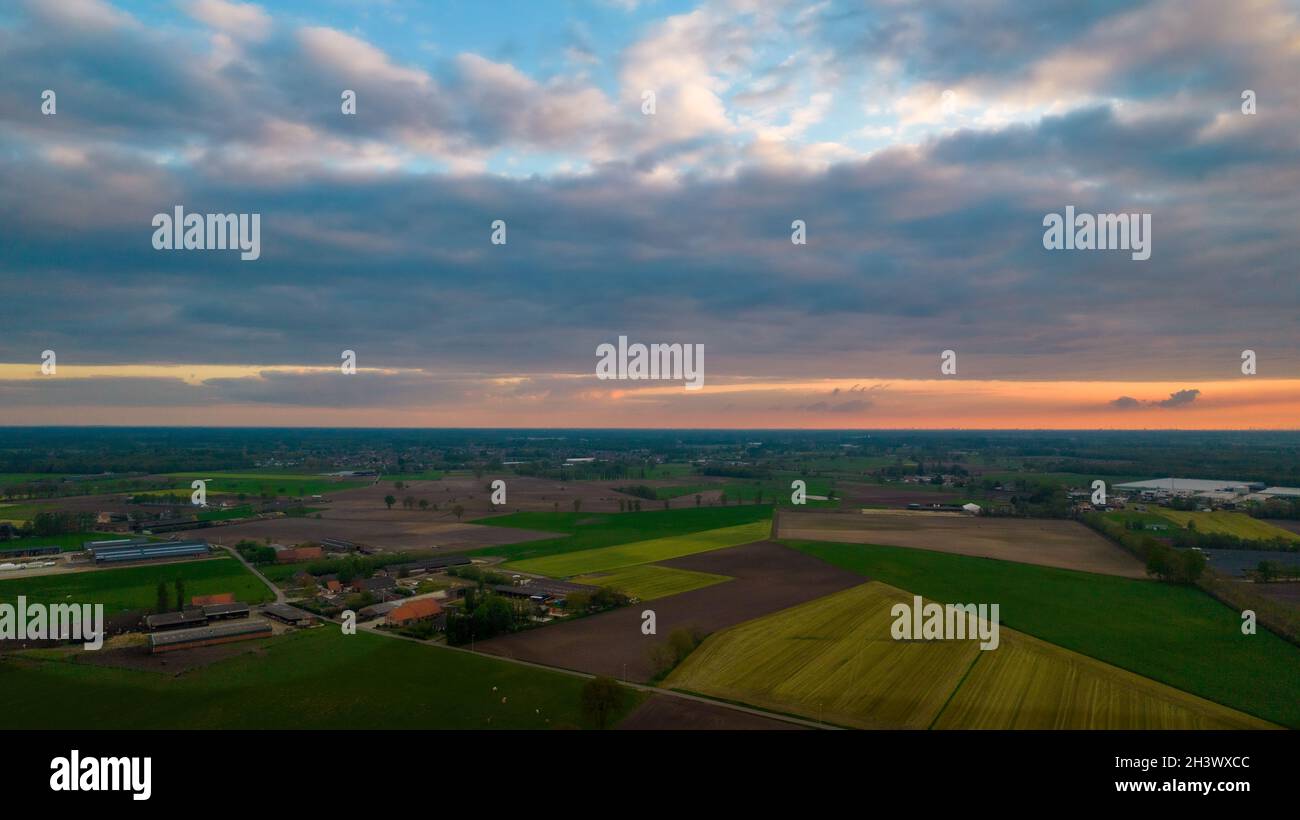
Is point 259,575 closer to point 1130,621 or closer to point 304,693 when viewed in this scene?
point 304,693

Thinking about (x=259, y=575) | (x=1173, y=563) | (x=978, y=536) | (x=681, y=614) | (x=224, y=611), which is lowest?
(x=978, y=536)

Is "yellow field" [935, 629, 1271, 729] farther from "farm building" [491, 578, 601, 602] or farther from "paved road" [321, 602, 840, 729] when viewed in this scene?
"farm building" [491, 578, 601, 602]

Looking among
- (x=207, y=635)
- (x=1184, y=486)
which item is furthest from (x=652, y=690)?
(x=1184, y=486)

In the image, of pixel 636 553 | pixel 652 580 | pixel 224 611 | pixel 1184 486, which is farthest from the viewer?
pixel 1184 486

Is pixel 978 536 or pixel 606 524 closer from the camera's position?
pixel 978 536

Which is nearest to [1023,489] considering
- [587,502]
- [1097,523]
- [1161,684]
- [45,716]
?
[1097,523]

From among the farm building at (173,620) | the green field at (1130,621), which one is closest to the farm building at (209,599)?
the farm building at (173,620)
